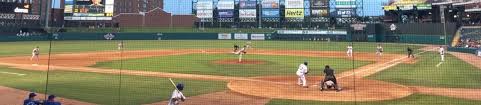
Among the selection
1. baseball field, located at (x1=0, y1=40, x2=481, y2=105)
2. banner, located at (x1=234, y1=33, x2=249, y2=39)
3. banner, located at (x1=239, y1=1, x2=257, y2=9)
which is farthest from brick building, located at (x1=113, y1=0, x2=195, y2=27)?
baseball field, located at (x1=0, y1=40, x2=481, y2=105)

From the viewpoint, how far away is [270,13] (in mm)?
61344

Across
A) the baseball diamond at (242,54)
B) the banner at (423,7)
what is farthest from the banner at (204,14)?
the banner at (423,7)

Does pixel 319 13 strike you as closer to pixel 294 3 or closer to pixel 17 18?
pixel 294 3

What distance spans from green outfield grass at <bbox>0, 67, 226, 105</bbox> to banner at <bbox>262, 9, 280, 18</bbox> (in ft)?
142

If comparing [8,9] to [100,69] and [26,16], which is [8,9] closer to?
[26,16]

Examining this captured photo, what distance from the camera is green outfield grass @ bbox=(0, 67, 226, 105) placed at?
1297 cm

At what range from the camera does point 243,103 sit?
1203 cm

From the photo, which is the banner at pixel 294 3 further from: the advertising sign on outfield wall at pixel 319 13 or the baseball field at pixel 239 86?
the baseball field at pixel 239 86

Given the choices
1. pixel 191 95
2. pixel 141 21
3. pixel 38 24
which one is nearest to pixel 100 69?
pixel 191 95

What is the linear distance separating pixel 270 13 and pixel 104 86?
4726 cm

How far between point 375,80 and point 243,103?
7.69 meters

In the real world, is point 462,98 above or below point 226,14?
below

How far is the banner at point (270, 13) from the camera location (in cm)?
6053

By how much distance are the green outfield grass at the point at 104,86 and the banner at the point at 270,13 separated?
142 feet
